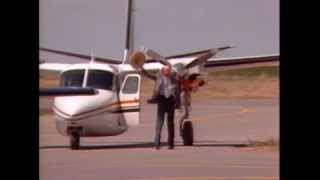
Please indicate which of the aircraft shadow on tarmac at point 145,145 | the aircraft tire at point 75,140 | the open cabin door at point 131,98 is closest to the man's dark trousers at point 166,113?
the aircraft shadow on tarmac at point 145,145

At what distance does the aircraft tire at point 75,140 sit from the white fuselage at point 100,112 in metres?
0.09

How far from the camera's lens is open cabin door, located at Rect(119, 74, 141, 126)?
28.7 feet

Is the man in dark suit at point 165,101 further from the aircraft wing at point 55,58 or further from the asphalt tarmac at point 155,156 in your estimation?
the aircraft wing at point 55,58

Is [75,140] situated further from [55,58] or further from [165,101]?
[55,58]

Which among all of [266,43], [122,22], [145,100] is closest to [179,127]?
[145,100]

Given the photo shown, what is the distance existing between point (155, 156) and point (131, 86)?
2.25 meters

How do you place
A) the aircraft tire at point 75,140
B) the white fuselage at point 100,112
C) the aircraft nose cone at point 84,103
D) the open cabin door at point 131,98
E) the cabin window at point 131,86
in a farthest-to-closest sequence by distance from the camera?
the cabin window at point 131,86 < the open cabin door at point 131,98 < the white fuselage at point 100,112 < the aircraft nose cone at point 84,103 < the aircraft tire at point 75,140

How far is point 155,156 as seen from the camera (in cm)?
681

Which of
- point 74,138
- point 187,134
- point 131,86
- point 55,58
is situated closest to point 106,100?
point 131,86

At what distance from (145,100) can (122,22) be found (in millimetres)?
4245

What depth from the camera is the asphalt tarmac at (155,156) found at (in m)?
4.36
